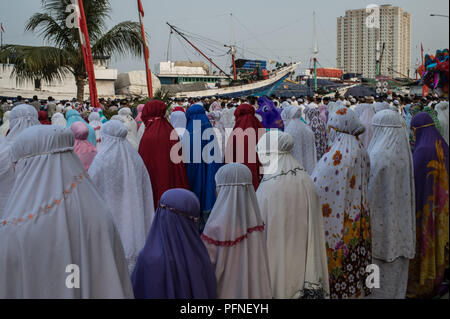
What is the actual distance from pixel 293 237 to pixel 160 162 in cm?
209

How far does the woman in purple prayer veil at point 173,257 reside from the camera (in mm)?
2244

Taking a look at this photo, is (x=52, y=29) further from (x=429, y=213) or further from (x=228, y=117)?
(x=429, y=213)

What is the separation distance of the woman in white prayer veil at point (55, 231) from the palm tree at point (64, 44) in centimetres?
1168

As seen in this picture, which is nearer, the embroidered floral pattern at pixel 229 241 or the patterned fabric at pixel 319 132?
the embroidered floral pattern at pixel 229 241

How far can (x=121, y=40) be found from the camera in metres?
13.6

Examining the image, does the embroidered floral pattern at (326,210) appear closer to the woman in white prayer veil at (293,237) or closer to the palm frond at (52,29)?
the woman in white prayer veil at (293,237)

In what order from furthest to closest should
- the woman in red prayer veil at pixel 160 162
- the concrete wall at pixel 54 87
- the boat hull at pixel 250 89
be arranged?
the boat hull at pixel 250 89
the concrete wall at pixel 54 87
the woman in red prayer veil at pixel 160 162

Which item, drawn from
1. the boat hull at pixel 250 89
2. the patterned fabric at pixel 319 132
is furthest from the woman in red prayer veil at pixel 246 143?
the boat hull at pixel 250 89

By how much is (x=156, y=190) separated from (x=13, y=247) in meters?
2.71

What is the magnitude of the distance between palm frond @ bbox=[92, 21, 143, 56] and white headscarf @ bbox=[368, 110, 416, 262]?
36.6ft

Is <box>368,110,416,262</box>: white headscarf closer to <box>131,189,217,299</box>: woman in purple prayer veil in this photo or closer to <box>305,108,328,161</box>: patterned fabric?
<box>131,189,217,299</box>: woman in purple prayer veil

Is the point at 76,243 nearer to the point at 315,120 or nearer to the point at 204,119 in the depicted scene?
the point at 204,119

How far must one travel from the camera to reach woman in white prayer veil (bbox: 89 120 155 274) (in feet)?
12.8

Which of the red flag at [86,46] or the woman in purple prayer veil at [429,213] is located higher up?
the red flag at [86,46]
